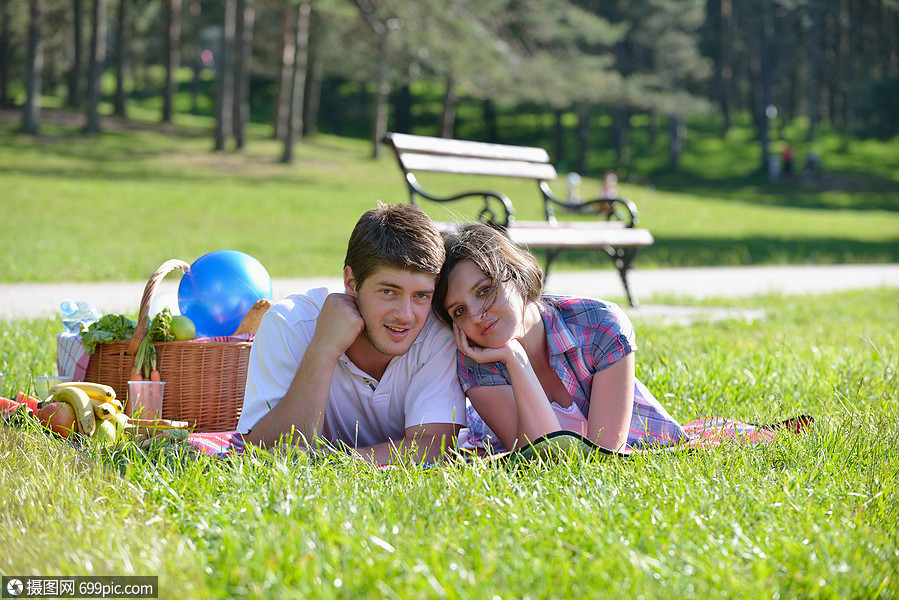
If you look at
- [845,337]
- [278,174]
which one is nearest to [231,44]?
[278,174]

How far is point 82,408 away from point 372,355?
1.09m

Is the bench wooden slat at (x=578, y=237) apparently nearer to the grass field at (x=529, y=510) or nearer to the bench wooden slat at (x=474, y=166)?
the bench wooden slat at (x=474, y=166)

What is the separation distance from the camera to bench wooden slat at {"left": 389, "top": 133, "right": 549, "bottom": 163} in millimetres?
7215

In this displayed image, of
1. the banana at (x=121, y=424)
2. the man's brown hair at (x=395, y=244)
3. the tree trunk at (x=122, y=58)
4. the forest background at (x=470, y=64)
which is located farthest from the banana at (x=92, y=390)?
the tree trunk at (x=122, y=58)

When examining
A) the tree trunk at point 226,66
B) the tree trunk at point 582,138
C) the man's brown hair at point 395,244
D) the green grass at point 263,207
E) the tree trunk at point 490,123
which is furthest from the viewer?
the tree trunk at point 490,123

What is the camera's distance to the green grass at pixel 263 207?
12.3 meters

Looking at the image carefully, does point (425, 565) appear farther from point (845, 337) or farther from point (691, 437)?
point (845, 337)

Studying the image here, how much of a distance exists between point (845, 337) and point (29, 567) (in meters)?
5.45

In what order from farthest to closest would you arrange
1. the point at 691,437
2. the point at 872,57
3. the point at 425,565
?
the point at 872,57
the point at 691,437
the point at 425,565

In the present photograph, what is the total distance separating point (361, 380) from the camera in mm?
3293

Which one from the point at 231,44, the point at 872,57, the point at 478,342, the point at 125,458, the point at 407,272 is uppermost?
the point at 872,57

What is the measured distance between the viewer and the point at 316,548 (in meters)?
2.09

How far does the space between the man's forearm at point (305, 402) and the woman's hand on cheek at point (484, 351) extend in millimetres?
457

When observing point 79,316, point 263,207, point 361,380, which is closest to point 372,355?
point 361,380
